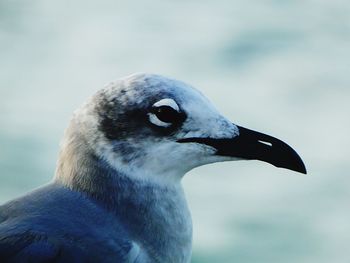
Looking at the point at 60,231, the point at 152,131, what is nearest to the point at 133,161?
the point at 152,131

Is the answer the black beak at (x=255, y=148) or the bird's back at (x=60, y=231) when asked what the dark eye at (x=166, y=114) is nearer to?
the black beak at (x=255, y=148)

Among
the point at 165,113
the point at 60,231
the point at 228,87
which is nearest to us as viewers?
the point at 60,231

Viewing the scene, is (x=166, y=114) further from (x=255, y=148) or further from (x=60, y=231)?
(x=60, y=231)

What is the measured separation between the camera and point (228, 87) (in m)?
6.65

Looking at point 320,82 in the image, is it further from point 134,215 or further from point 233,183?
point 134,215

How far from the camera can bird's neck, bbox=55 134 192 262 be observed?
2.93 metres

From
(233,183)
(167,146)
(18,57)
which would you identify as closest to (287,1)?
(18,57)

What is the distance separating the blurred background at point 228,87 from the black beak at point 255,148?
2731 millimetres

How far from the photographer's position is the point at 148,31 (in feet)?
24.5

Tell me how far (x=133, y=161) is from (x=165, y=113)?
0.14m

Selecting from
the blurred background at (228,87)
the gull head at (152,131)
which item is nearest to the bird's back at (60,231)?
the gull head at (152,131)

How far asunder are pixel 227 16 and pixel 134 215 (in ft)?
16.4

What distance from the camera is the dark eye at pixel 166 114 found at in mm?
2863

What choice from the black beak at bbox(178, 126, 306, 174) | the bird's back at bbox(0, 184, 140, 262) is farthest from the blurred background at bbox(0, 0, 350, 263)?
the bird's back at bbox(0, 184, 140, 262)
